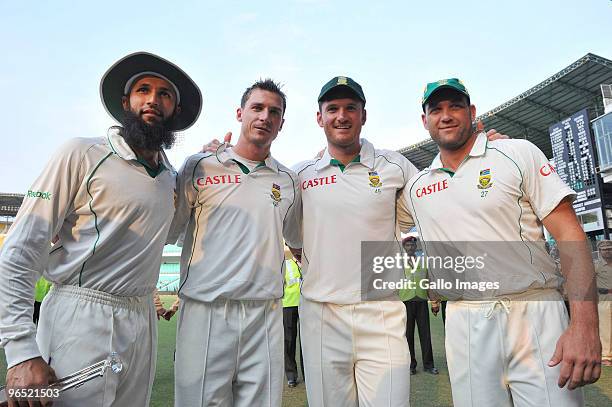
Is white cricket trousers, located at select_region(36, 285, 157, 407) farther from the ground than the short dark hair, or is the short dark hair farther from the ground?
the short dark hair

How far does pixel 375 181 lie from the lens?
3.26 meters

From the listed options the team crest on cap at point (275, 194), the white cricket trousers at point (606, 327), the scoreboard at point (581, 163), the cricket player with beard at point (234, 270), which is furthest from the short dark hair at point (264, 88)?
the scoreboard at point (581, 163)

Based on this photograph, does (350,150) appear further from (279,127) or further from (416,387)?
(416,387)

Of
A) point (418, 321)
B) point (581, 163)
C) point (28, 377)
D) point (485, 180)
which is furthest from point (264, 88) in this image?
point (581, 163)

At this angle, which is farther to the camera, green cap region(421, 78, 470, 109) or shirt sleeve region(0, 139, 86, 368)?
green cap region(421, 78, 470, 109)

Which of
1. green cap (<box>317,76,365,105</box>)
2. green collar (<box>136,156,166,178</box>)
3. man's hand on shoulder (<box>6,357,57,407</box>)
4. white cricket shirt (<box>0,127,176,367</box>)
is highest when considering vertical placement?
green cap (<box>317,76,365,105</box>)

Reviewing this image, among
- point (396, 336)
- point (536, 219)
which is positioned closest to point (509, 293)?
point (536, 219)

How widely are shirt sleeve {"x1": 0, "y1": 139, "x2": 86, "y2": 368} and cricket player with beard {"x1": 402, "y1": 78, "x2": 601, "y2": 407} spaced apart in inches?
84.6

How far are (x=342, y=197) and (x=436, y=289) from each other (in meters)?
0.90

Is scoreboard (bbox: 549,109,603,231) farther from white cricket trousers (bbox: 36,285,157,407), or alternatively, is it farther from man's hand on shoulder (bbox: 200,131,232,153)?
white cricket trousers (bbox: 36,285,157,407)

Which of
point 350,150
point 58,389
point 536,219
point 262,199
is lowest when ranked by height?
point 58,389

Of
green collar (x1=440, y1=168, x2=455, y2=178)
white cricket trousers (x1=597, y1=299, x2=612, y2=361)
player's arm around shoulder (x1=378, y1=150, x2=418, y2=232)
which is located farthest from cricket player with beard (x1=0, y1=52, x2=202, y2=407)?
white cricket trousers (x1=597, y1=299, x2=612, y2=361)

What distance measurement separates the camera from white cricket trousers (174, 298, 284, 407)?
9.00ft

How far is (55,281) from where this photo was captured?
235 cm
